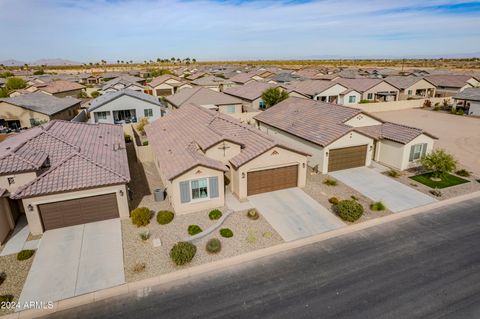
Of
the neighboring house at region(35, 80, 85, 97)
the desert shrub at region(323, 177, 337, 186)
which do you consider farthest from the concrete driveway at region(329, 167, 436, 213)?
the neighboring house at region(35, 80, 85, 97)

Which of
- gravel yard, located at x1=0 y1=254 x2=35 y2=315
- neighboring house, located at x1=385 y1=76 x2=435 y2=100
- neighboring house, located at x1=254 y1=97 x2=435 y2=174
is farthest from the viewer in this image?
neighboring house, located at x1=385 y1=76 x2=435 y2=100

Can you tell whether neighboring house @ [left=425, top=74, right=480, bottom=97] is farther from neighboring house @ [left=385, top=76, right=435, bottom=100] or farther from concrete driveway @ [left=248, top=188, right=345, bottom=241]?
concrete driveway @ [left=248, top=188, right=345, bottom=241]

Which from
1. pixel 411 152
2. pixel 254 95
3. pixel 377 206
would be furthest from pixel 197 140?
pixel 254 95

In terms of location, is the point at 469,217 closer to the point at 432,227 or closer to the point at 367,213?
the point at 432,227

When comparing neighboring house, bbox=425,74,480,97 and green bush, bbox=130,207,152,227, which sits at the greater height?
neighboring house, bbox=425,74,480,97

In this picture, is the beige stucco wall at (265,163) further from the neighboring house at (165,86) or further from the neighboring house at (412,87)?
the neighboring house at (165,86)

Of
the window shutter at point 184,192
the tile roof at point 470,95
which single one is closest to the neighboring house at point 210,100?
the window shutter at point 184,192

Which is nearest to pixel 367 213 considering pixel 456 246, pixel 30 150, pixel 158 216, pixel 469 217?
pixel 456 246
